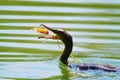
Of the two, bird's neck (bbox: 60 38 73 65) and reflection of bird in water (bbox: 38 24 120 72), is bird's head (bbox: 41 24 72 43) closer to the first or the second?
reflection of bird in water (bbox: 38 24 120 72)

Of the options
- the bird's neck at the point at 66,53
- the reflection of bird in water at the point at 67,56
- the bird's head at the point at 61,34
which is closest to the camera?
the reflection of bird in water at the point at 67,56

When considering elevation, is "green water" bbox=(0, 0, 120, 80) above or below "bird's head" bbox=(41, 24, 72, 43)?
below

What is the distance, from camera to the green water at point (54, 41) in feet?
38.0

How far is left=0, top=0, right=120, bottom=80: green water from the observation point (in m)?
11.6

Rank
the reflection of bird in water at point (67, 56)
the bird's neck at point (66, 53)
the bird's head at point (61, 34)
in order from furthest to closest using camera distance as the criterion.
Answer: the bird's neck at point (66, 53)
the bird's head at point (61, 34)
the reflection of bird in water at point (67, 56)

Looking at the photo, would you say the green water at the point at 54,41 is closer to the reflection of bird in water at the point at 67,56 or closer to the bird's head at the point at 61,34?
the reflection of bird in water at the point at 67,56

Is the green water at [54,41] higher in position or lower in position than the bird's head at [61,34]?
lower

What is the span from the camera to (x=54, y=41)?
45.9 ft

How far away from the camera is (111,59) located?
1250 centimetres

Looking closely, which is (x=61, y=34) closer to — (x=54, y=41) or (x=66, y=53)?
(x=66, y=53)

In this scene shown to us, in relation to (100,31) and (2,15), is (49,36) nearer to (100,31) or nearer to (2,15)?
(100,31)

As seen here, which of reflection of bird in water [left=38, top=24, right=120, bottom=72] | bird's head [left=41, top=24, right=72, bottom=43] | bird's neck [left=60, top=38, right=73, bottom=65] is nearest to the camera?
reflection of bird in water [left=38, top=24, right=120, bottom=72]

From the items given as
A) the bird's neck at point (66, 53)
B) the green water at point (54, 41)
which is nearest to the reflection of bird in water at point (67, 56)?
the bird's neck at point (66, 53)

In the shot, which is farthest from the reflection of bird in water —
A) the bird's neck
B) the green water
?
the green water
